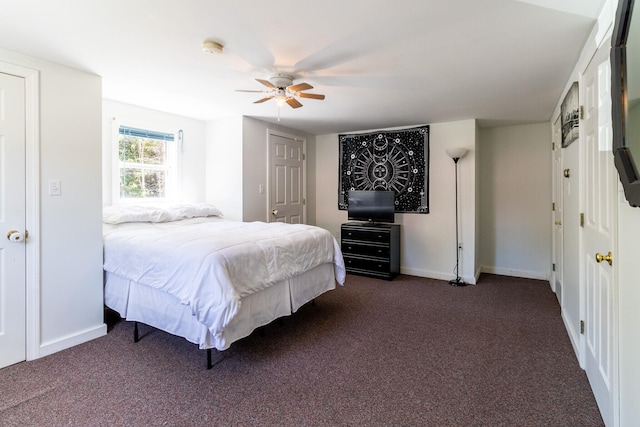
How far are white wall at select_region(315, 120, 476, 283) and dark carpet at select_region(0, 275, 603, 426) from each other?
1.40 m

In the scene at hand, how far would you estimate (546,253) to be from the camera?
441 cm

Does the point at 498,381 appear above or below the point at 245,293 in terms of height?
below

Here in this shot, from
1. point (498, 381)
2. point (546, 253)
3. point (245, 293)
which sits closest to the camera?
point (498, 381)

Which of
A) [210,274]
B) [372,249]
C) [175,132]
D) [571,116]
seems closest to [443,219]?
[372,249]

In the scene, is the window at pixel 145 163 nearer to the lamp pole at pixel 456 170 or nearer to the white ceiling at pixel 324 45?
the white ceiling at pixel 324 45

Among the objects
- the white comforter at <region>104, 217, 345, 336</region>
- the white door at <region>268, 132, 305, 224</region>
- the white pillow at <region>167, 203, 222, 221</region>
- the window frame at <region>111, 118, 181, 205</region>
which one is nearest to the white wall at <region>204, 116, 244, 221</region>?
the white pillow at <region>167, 203, 222, 221</region>

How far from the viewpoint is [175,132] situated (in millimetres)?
4082

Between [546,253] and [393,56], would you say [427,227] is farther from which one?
[393,56]

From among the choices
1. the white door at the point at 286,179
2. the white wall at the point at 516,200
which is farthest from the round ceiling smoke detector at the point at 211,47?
the white wall at the point at 516,200

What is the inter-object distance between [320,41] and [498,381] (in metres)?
2.52

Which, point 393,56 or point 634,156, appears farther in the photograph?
point 393,56

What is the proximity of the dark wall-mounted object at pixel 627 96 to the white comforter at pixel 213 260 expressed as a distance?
6.51 ft

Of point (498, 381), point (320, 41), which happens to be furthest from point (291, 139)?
point (498, 381)

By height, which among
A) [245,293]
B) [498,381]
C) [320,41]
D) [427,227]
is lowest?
[498,381]
